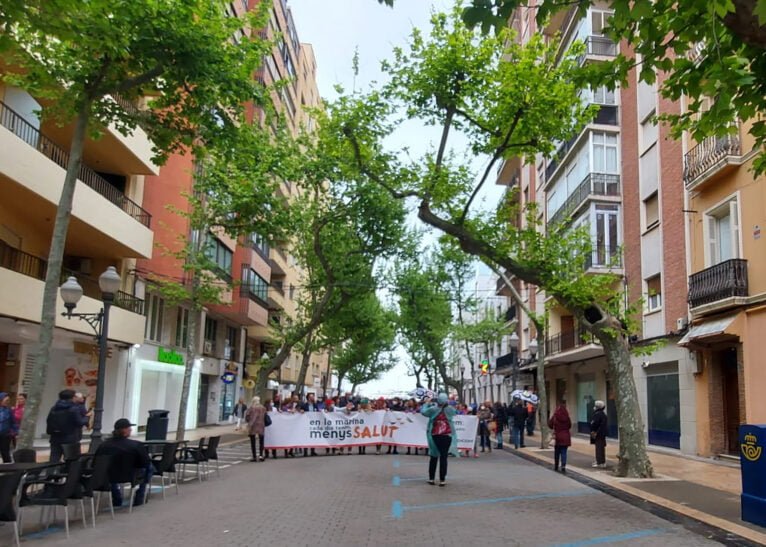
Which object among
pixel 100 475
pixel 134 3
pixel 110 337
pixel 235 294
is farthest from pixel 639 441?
pixel 235 294

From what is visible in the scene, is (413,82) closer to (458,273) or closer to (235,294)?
(235,294)

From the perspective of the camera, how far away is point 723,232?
2002cm

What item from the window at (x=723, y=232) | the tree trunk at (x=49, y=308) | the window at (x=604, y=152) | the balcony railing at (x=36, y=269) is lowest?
the tree trunk at (x=49, y=308)

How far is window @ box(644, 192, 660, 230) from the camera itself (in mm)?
24498

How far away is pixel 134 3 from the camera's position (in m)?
11.3

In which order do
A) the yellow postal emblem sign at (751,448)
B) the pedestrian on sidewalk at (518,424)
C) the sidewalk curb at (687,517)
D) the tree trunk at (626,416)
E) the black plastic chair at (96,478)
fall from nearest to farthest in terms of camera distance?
the sidewalk curb at (687,517) → the black plastic chair at (96,478) → the yellow postal emblem sign at (751,448) → the tree trunk at (626,416) → the pedestrian on sidewalk at (518,424)

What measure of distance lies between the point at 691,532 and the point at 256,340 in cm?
4247

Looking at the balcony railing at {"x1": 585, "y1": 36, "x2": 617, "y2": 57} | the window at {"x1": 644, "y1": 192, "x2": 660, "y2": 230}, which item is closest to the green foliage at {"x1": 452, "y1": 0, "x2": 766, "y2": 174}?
Result: the window at {"x1": 644, "y1": 192, "x2": 660, "y2": 230}

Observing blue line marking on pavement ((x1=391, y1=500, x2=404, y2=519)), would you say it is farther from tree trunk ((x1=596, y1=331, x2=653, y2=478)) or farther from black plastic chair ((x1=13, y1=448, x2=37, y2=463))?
tree trunk ((x1=596, y1=331, x2=653, y2=478))

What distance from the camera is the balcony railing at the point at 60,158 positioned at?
18094mm

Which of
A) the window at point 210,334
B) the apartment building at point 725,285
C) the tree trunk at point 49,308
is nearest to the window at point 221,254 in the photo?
the window at point 210,334

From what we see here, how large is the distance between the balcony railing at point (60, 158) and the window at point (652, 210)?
18228 millimetres

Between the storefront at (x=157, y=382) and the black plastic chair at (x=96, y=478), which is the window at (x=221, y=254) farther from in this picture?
the black plastic chair at (x=96, y=478)

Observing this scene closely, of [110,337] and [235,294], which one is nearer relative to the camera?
[110,337]
